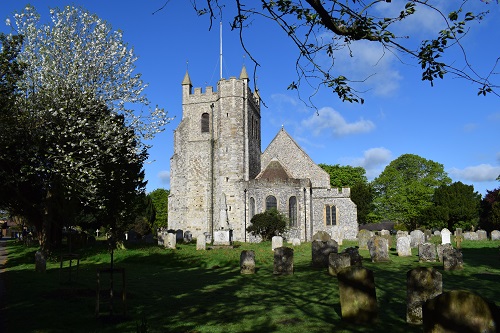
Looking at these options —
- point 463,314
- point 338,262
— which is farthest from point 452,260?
point 463,314

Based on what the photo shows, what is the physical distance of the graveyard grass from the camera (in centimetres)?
651

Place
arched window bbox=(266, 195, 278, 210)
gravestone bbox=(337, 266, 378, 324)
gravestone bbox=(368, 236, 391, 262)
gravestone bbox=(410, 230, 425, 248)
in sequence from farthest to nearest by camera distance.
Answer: arched window bbox=(266, 195, 278, 210), gravestone bbox=(410, 230, 425, 248), gravestone bbox=(368, 236, 391, 262), gravestone bbox=(337, 266, 378, 324)

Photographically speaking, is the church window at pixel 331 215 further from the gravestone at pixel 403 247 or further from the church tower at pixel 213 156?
the gravestone at pixel 403 247

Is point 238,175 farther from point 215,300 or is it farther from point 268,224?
point 215,300

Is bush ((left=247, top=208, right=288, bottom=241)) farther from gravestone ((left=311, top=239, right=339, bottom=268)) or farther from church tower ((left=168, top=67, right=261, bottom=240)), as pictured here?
gravestone ((left=311, top=239, right=339, bottom=268))

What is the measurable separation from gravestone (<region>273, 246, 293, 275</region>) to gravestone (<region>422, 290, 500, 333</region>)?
8.51m

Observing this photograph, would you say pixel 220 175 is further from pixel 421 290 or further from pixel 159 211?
pixel 159 211

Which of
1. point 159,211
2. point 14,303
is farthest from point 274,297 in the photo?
point 159,211

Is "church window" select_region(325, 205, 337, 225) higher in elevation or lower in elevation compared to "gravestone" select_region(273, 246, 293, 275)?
higher

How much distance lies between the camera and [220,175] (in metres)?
37.5

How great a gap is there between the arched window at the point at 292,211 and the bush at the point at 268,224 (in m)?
1.71

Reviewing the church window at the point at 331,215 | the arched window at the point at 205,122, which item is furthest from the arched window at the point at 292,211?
the arched window at the point at 205,122

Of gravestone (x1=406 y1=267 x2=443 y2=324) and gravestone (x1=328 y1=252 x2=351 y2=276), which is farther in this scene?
gravestone (x1=328 y1=252 x2=351 y2=276)

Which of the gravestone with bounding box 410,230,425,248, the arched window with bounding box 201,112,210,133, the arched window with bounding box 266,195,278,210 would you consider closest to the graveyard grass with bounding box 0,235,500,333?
the gravestone with bounding box 410,230,425,248
